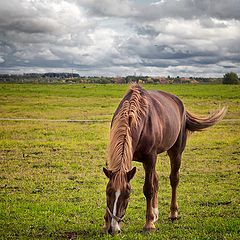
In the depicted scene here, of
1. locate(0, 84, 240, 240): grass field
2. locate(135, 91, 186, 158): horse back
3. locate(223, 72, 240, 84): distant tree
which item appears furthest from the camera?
locate(223, 72, 240, 84): distant tree

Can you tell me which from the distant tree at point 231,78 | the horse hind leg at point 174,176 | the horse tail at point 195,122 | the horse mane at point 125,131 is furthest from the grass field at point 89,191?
the distant tree at point 231,78

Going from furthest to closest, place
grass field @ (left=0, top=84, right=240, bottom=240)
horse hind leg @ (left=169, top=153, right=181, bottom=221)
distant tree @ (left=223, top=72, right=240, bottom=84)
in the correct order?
distant tree @ (left=223, top=72, right=240, bottom=84) < horse hind leg @ (left=169, top=153, right=181, bottom=221) < grass field @ (left=0, top=84, right=240, bottom=240)

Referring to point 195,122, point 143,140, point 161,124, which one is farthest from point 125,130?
point 195,122

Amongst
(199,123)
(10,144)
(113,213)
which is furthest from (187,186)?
(10,144)

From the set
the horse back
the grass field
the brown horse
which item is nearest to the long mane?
the brown horse

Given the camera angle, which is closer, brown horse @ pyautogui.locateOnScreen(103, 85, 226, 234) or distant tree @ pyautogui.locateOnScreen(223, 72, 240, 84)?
brown horse @ pyautogui.locateOnScreen(103, 85, 226, 234)

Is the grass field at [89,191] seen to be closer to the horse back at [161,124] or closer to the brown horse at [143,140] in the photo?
the brown horse at [143,140]

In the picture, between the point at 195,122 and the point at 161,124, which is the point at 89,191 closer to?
the point at 195,122

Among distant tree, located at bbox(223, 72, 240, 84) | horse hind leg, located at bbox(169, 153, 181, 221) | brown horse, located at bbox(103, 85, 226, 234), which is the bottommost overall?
horse hind leg, located at bbox(169, 153, 181, 221)

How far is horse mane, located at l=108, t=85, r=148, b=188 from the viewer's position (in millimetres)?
4934

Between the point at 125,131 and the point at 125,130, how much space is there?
21 mm

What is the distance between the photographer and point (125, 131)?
5.28m

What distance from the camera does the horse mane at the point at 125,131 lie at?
4.93m

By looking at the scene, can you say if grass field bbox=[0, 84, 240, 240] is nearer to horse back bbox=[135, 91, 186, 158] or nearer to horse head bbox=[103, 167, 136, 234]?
horse head bbox=[103, 167, 136, 234]
